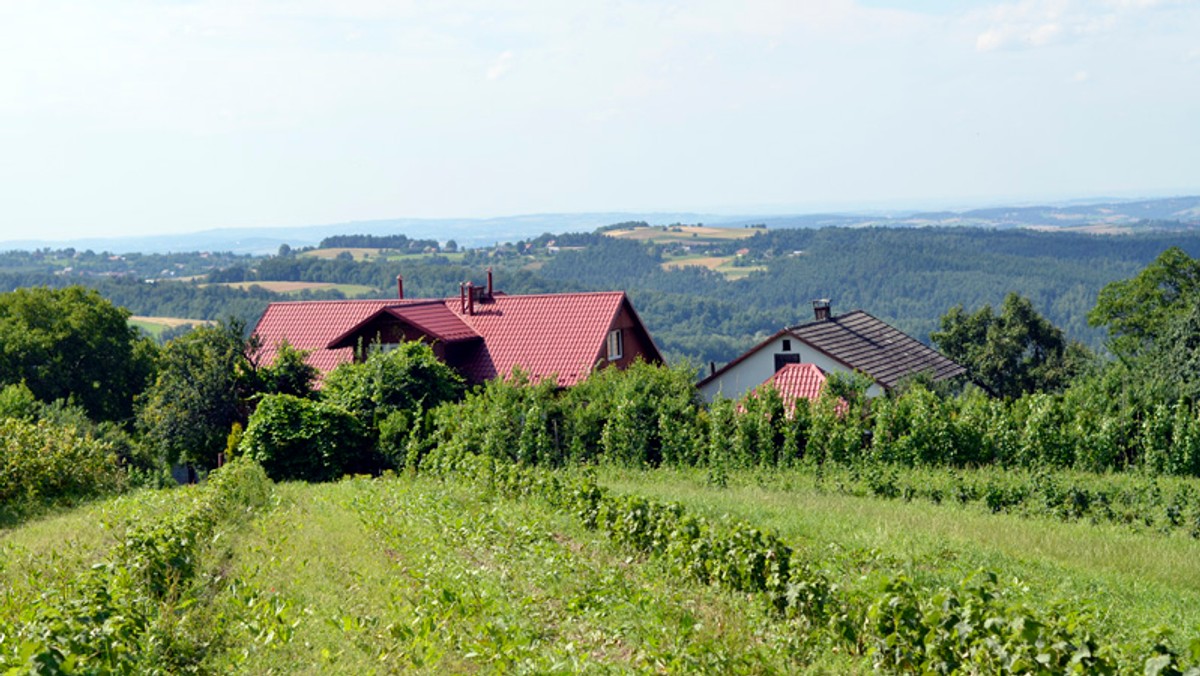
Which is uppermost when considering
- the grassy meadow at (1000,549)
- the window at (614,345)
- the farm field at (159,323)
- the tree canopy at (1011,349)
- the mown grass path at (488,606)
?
the mown grass path at (488,606)

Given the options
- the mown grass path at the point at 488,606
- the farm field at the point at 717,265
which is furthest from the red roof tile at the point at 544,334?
the farm field at the point at 717,265

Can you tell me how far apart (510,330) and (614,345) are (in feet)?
11.4

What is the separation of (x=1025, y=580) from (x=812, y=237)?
175477 millimetres

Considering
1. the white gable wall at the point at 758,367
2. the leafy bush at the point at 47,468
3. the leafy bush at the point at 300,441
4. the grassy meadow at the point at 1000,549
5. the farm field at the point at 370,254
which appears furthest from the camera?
the farm field at the point at 370,254

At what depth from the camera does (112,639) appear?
24.1ft

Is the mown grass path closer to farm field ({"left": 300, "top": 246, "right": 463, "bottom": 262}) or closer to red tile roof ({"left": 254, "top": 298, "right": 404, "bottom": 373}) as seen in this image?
red tile roof ({"left": 254, "top": 298, "right": 404, "bottom": 373})

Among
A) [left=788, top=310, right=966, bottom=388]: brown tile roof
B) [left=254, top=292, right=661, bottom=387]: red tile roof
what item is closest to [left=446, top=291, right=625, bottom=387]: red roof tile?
[left=254, top=292, right=661, bottom=387]: red tile roof

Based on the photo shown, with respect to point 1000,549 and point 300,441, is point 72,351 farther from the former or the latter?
point 1000,549

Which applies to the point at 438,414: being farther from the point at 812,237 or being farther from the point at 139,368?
the point at 812,237

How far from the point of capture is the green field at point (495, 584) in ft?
25.8

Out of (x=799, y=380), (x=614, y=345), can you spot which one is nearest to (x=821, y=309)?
(x=614, y=345)

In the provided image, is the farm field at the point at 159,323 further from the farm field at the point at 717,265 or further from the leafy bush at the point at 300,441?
the leafy bush at the point at 300,441

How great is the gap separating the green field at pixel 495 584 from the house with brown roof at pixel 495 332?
2070 centimetres

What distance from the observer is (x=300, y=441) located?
77.8ft
